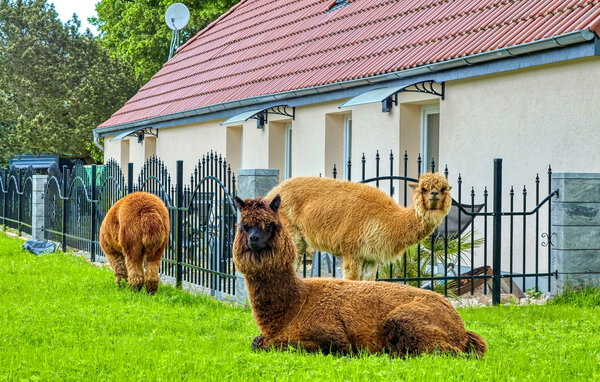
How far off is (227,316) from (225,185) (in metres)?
2.69

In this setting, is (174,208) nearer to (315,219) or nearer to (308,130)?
(315,219)

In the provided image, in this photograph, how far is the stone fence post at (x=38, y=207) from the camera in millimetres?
19312

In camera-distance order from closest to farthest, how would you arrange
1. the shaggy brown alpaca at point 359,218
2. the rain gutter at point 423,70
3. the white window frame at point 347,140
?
the shaggy brown alpaca at point 359,218 < the rain gutter at point 423,70 < the white window frame at point 347,140

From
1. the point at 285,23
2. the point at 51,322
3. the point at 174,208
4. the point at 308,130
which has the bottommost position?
the point at 51,322

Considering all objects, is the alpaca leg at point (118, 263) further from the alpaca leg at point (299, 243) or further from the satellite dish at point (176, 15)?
the satellite dish at point (176, 15)

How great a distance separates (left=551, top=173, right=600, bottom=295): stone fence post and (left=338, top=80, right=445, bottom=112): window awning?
3.79 m

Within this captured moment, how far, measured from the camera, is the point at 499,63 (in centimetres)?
1259

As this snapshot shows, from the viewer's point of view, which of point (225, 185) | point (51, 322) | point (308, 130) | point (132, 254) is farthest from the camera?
point (308, 130)

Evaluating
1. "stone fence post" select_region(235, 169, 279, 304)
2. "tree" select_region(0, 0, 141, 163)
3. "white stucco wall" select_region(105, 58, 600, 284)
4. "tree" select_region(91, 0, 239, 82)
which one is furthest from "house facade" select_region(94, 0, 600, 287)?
"tree" select_region(0, 0, 141, 163)

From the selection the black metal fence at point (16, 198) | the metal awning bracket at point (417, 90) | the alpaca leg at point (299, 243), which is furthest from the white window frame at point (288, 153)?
the alpaca leg at point (299, 243)

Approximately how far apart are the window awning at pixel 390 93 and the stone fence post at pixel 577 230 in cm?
379

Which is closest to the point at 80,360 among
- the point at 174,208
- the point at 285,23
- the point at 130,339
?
the point at 130,339

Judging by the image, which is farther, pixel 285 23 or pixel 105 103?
pixel 105 103

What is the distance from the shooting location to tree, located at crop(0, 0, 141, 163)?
4041 centimetres
